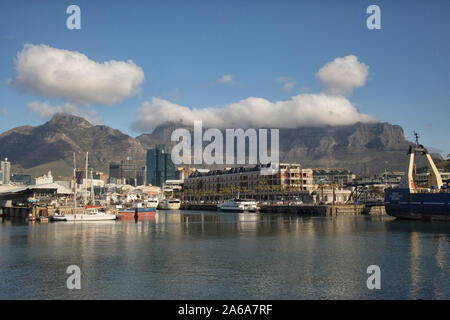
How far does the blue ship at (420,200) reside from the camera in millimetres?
102350

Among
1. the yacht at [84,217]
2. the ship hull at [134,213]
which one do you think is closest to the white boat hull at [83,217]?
the yacht at [84,217]

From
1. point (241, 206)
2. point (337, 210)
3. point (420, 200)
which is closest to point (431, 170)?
point (420, 200)

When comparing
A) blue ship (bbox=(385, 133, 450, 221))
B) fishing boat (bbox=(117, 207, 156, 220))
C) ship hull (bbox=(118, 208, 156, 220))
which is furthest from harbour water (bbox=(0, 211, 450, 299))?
ship hull (bbox=(118, 208, 156, 220))

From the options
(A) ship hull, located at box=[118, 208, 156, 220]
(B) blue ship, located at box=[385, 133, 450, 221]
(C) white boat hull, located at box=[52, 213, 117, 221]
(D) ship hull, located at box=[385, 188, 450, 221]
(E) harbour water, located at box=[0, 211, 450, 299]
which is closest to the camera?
(E) harbour water, located at box=[0, 211, 450, 299]

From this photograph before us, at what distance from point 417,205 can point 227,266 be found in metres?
78.4

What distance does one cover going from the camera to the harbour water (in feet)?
115

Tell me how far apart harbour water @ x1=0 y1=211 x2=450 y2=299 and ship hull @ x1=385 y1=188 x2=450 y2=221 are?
3515 centimetres

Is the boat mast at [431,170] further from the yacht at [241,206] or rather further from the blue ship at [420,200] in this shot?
the yacht at [241,206]

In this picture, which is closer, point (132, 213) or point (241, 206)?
point (132, 213)

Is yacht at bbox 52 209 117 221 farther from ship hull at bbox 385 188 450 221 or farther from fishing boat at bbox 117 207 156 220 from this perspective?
ship hull at bbox 385 188 450 221

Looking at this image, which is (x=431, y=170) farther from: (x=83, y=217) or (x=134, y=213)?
(x=83, y=217)

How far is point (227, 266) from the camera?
45.8 meters
